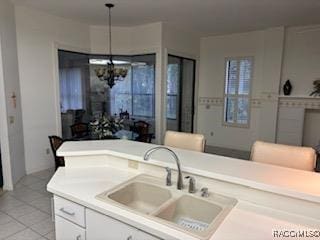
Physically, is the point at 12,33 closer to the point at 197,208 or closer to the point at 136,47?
the point at 136,47

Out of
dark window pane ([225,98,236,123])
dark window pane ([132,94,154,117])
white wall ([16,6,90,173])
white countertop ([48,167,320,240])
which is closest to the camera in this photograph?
white countertop ([48,167,320,240])

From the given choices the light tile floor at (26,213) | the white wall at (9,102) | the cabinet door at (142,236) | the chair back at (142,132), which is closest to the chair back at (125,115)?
the chair back at (142,132)

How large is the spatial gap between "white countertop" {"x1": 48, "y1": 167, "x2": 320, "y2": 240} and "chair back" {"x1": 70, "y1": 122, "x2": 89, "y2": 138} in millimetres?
3166

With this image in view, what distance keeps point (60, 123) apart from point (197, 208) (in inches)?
156

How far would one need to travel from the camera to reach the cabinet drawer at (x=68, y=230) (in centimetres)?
159

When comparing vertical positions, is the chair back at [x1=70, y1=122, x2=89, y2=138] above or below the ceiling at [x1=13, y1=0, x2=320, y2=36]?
below

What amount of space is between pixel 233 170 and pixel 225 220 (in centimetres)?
48

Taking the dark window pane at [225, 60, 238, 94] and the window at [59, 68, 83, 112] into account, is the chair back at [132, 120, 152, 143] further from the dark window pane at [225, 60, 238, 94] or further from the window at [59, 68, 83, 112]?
the dark window pane at [225, 60, 238, 94]

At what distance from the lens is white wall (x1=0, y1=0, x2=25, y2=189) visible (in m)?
3.45

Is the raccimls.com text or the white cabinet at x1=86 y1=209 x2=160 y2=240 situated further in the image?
the white cabinet at x1=86 y1=209 x2=160 y2=240

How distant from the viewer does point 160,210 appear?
1422mm

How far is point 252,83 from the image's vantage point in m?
5.84

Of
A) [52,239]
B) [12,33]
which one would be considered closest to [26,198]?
[52,239]

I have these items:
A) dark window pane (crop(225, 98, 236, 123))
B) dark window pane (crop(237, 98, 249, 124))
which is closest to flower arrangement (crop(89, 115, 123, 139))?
dark window pane (crop(225, 98, 236, 123))
